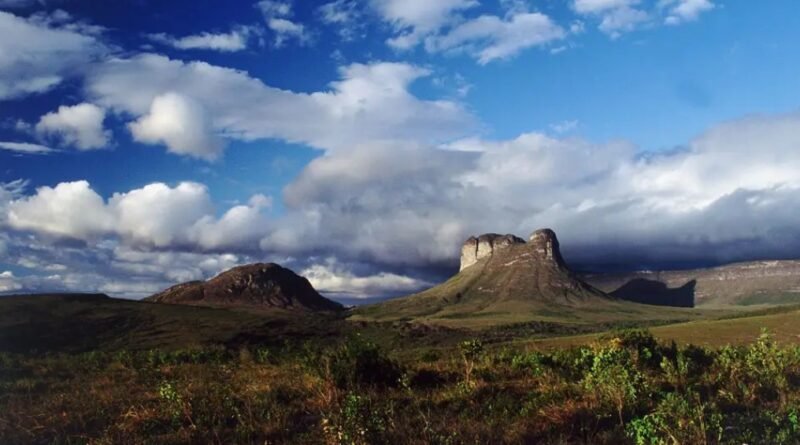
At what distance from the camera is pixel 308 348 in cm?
1981

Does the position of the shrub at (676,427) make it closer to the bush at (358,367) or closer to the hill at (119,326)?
the bush at (358,367)

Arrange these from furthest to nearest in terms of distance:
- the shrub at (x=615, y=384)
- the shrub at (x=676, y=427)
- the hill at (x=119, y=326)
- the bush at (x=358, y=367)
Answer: the hill at (x=119, y=326)
the bush at (x=358, y=367)
the shrub at (x=615, y=384)
the shrub at (x=676, y=427)

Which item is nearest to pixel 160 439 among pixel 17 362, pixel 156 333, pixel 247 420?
pixel 247 420

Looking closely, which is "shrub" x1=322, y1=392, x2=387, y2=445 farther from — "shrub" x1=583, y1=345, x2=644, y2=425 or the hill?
the hill

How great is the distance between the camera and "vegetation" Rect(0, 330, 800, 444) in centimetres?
1061

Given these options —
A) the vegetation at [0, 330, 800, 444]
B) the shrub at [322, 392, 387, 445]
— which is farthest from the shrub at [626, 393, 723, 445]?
the shrub at [322, 392, 387, 445]

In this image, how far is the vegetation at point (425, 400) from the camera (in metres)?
10.6

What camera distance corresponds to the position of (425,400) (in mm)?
13570

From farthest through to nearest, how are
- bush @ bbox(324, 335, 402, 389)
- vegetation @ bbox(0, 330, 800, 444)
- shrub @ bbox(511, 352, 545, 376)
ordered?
shrub @ bbox(511, 352, 545, 376), bush @ bbox(324, 335, 402, 389), vegetation @ bbox(0, 330, 800, 444)

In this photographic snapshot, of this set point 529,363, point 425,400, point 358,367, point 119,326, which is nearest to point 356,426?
point 425,400

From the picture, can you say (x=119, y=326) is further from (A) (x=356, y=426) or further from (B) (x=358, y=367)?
(A) (x=356, y=426)

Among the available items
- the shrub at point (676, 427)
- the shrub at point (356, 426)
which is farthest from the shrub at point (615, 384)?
the shrub at point (356, 426)

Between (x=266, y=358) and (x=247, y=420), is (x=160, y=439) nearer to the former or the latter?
(x=247, y=420)

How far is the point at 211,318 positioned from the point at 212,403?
13852 cm
